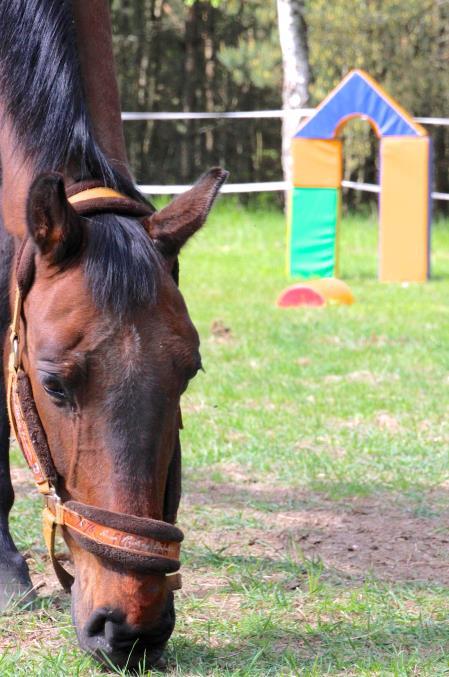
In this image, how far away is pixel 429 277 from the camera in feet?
35.3

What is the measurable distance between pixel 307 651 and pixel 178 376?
1.02 metres

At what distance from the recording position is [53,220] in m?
2.41

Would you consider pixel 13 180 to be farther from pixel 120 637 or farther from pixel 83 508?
pixel 120 637

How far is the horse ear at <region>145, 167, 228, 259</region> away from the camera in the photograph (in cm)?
255

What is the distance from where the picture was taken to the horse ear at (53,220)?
2.36m

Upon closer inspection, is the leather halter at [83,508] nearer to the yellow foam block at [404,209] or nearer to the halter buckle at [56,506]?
the halter buckle at [56,506]

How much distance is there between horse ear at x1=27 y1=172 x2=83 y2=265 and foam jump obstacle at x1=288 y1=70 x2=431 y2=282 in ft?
26.7

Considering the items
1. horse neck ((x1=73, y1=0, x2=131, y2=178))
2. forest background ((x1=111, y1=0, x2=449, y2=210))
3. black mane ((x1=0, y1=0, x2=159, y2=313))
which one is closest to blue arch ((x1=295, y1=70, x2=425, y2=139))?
forest background ((x1=111, y1=0, x2=449, y2=210))

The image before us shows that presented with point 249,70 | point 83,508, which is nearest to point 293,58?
point 249,70

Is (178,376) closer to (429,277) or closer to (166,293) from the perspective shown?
(166,293)

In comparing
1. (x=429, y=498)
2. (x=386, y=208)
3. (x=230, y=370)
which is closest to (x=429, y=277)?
(x=386, y=208)

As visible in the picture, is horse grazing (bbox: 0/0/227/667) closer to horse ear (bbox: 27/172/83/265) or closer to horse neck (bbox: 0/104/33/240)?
horse ear (bbox: 27/172/83/265)

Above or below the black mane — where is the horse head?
below

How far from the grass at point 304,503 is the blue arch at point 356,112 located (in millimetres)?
2357
